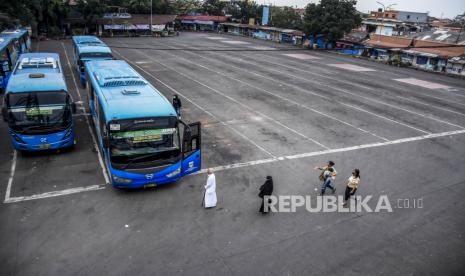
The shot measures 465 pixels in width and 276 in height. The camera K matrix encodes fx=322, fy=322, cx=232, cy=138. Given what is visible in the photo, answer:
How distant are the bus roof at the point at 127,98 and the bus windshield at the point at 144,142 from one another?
1.01ft

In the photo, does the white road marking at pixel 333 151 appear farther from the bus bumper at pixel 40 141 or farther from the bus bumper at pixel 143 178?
the bus bumper at pixel 40 141

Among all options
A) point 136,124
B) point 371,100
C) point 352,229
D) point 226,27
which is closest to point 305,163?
point 352,229

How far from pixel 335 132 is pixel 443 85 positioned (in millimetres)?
24161

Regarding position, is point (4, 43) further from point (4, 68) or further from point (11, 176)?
point (11, 176)

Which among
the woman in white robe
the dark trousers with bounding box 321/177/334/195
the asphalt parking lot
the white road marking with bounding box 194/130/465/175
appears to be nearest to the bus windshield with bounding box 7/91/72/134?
the asphalt parking lot

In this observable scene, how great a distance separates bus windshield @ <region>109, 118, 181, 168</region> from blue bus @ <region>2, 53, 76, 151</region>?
14.1 feet

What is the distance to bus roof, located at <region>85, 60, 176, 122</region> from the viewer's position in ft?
36.1

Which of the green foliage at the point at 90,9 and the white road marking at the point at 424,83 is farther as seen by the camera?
the green foliage at the point at 90,9

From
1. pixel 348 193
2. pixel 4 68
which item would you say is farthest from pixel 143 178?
pixel 4 68

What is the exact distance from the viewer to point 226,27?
293ft

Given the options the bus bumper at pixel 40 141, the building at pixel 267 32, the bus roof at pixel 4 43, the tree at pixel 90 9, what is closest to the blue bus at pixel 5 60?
the bus roof at pixel 4 43

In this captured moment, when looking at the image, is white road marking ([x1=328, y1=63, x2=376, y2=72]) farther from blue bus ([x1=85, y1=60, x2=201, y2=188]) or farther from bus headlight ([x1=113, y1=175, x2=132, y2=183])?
bus headlight ([x1=113, y1=175, x2=132, y2=183])

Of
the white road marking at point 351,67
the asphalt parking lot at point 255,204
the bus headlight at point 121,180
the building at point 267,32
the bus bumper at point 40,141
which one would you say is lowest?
the asphalt parking lot at point 255,204

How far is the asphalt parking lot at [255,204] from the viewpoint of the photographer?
848 centimetres
